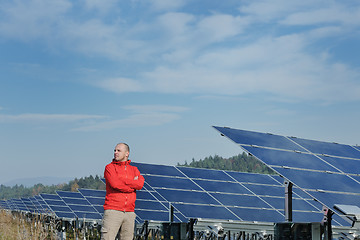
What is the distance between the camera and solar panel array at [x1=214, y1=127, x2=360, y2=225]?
9859 mm

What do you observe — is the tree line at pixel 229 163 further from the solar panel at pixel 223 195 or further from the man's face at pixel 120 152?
the man's face at pixel 120 152

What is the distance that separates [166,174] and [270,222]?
4.14 meters

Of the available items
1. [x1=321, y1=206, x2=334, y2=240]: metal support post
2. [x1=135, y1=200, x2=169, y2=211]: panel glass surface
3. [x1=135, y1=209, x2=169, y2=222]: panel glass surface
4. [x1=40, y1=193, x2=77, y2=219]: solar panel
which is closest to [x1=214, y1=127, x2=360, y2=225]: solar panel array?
[x1=321, y1=206, x2=334, y2=240]: metal support post

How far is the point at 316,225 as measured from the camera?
9875 mm

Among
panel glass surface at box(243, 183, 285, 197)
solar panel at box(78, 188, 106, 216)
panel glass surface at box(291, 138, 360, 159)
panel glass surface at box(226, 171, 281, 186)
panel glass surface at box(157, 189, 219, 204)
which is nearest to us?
panel glass surface at box(291, 138, 360, 159)

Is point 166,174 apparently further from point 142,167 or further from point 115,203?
point 115,203

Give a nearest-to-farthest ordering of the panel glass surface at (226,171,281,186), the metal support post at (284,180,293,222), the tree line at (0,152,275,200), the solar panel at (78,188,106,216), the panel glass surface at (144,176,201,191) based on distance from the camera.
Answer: the metal support post at (284,180,293,222), the panel glass surface at (144,176,201,191), the panel glass surface at (226,171,281,186), the solar panel at (78,188,106,216), the tree line at (0,152,275,200)

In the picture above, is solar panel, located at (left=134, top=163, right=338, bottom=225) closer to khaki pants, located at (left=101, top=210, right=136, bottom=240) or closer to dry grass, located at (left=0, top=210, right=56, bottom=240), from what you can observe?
dry grass, located at (left=0, top=210, right=56, bottom=240)

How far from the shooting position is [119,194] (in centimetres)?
880

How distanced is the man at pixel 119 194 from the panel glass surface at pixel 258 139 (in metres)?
2.68

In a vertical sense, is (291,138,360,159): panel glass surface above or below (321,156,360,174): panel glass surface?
above

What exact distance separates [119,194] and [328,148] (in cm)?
625

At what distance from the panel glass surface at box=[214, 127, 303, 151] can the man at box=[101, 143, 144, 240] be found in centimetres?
268

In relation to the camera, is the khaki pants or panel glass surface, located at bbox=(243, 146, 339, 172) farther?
panel glass surface, located at bbox=(243, 146, 339, 172)
